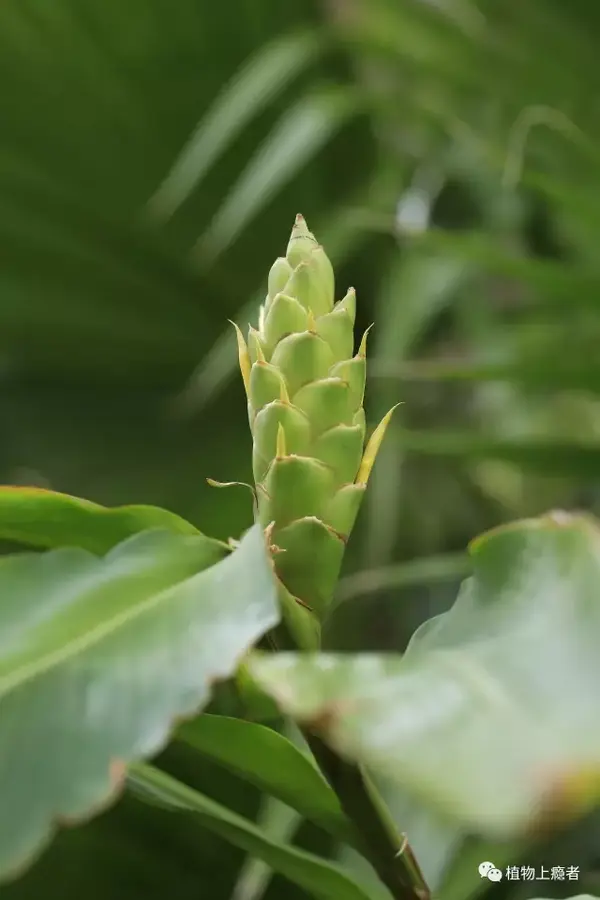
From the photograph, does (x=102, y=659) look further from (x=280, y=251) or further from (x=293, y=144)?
(x=280, y=251)

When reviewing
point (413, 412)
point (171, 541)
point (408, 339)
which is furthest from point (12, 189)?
point (171, 541)

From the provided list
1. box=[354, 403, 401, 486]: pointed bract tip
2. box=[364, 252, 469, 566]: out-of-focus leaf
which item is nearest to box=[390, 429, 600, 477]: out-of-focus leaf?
box=[364, 252, 469, 566]: out-of-focus leaf

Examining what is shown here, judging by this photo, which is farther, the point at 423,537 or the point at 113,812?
the point at 423,537

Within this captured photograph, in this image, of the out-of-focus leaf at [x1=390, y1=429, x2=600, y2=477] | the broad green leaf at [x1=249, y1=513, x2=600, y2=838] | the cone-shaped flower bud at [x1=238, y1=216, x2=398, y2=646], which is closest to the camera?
the broad green leaf at [x1=249, y1=513, x2=600, y2=838]

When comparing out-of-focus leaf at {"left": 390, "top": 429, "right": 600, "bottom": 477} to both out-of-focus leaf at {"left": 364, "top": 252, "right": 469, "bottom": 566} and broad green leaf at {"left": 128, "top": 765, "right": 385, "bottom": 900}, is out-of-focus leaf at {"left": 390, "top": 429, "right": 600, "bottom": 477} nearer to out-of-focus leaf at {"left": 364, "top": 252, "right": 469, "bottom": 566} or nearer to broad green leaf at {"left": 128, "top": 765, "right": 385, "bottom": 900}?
out-of-focus leaf at {"left": 364, "top": 252, "right": 469, "bottom": 566}

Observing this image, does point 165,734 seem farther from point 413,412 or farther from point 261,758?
point 413,412

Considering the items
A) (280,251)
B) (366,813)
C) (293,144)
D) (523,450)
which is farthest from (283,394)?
(280,251)
